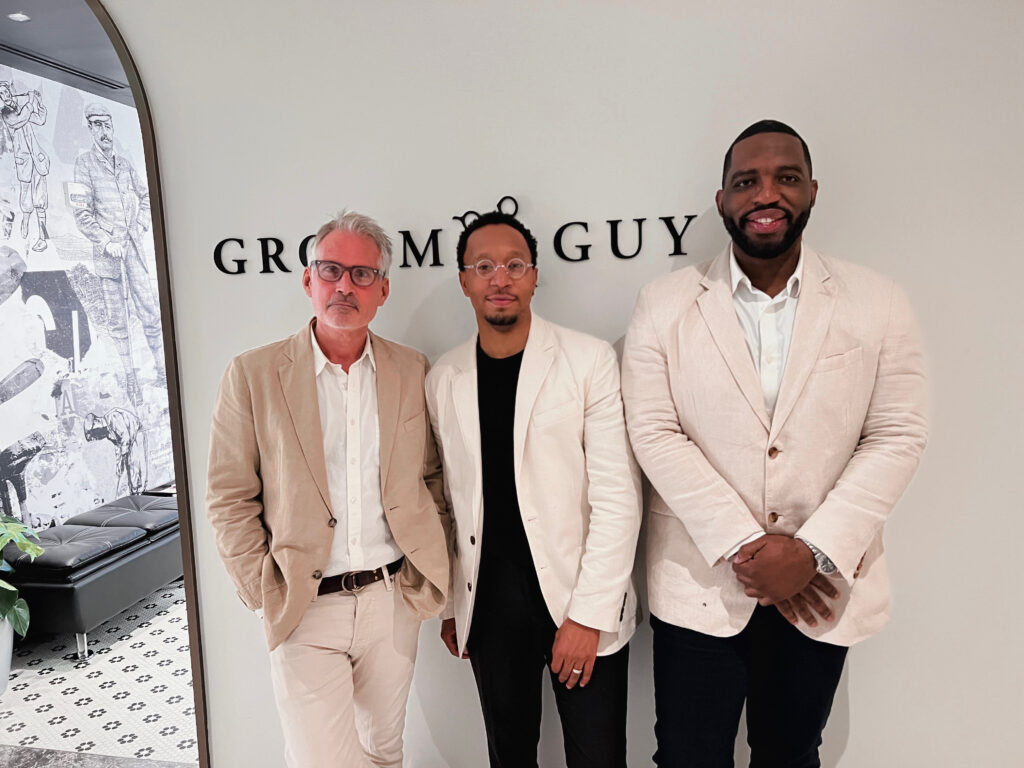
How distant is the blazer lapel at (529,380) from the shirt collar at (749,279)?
0.49 m

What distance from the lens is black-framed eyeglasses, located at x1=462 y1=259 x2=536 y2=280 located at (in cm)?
181

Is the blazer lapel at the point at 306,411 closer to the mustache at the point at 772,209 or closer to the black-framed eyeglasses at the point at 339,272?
the black-framed eyeglasses at the point at 339,272

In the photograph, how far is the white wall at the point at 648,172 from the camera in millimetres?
1914

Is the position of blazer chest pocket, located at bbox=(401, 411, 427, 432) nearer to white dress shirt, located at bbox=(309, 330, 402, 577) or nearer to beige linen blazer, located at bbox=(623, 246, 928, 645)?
white dress shirt, located at bbox=(309, 330, 402, 577)

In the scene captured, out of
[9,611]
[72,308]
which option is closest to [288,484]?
[9,611]

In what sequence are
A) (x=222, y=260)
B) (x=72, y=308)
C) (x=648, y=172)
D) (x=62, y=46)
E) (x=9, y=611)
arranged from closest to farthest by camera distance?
(x=648, y=172)
(x=222, y=260)
(x=9, y=611)
(x=62, y=46)
(x=72, y=308)

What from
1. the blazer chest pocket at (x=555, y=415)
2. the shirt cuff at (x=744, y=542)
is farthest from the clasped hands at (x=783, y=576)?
the blazer chest pocket at (x=555, y=415)

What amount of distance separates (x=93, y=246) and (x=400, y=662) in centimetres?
441

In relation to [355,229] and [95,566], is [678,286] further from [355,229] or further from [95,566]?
[95,566]

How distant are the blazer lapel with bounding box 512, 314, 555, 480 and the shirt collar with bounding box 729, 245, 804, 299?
0.49 meters

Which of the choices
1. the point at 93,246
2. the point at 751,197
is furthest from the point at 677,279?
the point at 93,246

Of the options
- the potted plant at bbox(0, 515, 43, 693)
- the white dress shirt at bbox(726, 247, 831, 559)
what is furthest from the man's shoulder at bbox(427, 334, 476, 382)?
the potted plant at bbox(0, 515, 43, 693)

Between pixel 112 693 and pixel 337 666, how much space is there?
7.50 feet

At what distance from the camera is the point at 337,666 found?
6.30 ft
